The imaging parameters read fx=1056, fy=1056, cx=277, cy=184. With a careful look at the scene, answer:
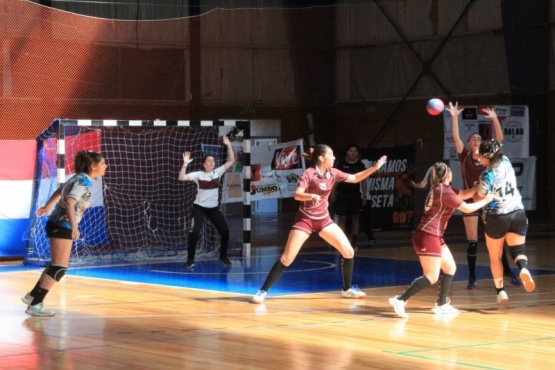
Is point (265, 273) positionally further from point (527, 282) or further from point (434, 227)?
point (527, 282)

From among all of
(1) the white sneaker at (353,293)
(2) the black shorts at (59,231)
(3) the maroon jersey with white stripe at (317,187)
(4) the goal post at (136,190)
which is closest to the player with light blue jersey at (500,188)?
(3) the maroon jersey with white stripe at (317,187)

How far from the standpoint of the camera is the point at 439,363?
8258mm

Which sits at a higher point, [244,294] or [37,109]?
[37,109]

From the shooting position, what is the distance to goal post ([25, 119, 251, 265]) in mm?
18438

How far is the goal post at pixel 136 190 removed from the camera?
18438 millimetres

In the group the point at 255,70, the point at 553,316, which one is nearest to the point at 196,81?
the point at 255,70

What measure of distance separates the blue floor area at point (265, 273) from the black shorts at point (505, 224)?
2852 millimetres

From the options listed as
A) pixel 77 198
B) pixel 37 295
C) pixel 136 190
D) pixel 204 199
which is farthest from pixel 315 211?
pixel 136 190

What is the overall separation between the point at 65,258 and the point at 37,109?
28.2 feet

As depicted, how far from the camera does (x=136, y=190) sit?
20703 mm

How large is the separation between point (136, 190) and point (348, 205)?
4.38 metres

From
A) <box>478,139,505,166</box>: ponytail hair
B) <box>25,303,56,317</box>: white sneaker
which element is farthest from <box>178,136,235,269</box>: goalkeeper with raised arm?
<box>478,139,505,166</box>: ponytail hair

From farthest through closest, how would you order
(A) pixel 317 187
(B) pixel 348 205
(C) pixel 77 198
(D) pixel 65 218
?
(B) pixel 348 205 < (A) pixel 317 187 < (D) pixel 65 218 < (C) pixel 77 198

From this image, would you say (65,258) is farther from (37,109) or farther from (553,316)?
(37,109)
